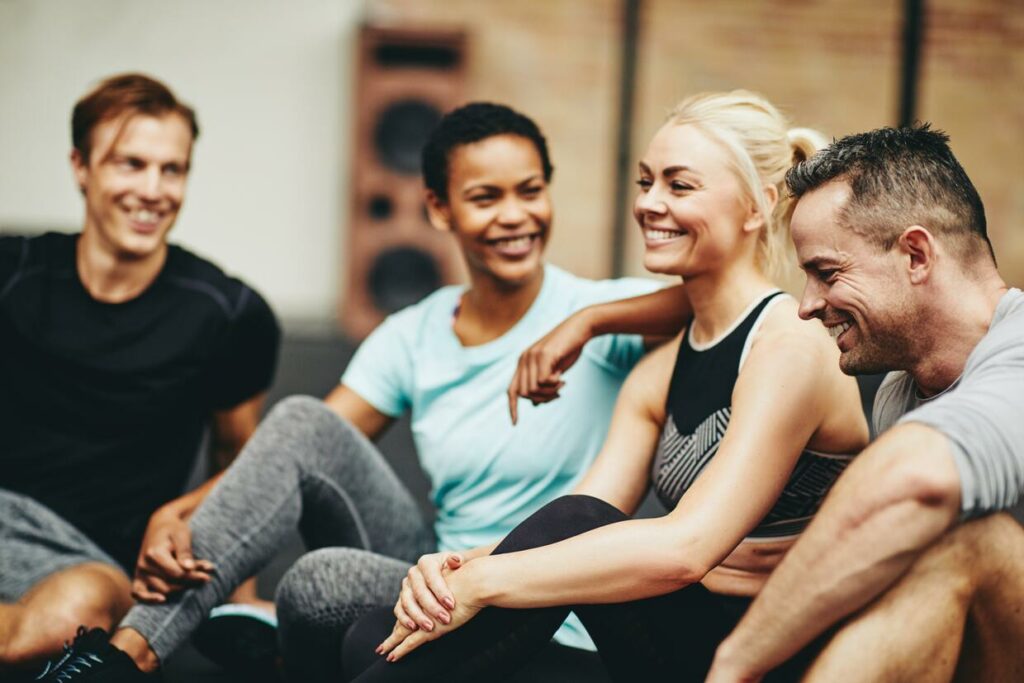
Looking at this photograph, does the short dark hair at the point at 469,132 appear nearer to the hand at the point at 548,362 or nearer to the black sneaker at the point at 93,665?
the hand at the point at 548,362

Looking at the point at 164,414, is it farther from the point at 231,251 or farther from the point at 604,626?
the point at 231,251

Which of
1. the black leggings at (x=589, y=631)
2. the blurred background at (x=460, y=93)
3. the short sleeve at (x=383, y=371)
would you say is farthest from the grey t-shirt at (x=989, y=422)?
the blurred background at (x=460, y=93)

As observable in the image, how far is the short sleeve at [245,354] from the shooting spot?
201cm

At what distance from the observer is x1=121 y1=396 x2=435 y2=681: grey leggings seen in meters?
1.59

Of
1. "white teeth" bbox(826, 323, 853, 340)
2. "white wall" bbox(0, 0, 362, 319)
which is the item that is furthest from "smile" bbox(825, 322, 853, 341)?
"white wall" bbox(0, 0, 362, 319)

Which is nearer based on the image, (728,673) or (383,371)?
(728,673)

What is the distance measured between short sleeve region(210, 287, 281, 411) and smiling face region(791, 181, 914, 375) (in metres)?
Result: 1.05

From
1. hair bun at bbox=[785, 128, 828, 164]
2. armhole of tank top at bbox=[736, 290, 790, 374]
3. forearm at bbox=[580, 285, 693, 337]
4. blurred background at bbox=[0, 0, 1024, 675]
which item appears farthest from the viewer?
blurred background at bbox=[0, 0, 1024, 675]

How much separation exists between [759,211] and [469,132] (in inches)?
21.7

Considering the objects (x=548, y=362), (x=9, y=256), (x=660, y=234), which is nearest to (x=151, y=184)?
(x=9, y=256)

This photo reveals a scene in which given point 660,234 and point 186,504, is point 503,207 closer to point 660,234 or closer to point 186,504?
point 660,234

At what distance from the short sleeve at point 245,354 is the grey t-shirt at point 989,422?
1229mm

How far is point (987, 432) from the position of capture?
3.57 ft

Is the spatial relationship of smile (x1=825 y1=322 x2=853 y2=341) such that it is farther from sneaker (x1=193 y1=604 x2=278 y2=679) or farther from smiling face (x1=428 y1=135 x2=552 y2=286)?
sneaker (x1=193 y1=604 x2=278 y2=679)
